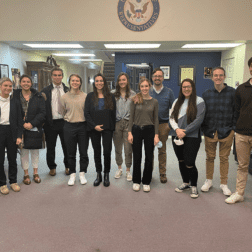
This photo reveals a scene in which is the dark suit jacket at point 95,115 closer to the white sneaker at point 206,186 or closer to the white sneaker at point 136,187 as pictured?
the white sneaker at point 136,187

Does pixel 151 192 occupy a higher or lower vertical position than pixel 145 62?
lower

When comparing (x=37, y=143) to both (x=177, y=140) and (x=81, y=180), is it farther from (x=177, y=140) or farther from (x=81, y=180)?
(x=177, y=140)

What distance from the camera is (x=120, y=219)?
2436 mm

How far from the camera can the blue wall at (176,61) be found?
6.40 metres

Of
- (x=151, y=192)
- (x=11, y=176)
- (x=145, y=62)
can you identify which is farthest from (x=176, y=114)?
(x=145, y=62)

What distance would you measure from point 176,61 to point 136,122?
4.19 meters

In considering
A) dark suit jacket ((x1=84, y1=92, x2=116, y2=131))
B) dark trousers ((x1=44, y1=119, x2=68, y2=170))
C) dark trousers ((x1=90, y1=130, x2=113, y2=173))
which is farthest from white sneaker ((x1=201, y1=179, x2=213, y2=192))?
dark trousers ((x1=44, y1=119, x2=68, y2=170))

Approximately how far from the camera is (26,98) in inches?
124

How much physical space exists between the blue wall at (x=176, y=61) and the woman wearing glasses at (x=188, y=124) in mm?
3888

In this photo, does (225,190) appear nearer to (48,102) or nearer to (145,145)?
(145,145)

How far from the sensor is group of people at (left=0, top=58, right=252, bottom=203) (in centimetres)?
276

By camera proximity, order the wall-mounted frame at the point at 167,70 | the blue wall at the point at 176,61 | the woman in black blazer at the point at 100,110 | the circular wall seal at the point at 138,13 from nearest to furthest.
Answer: the woman in black blazer at the point at 100,110, the circular wall seal at the point at 138,13, the blue wall at the point at 176,61, the wall-mounted frame at the point at 167,70

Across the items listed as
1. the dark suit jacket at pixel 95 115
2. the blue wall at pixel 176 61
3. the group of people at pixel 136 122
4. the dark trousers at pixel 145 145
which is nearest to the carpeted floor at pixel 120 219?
the group of people at pixel 136 122

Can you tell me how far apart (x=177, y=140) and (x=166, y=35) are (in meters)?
2.67
